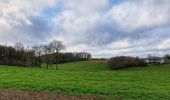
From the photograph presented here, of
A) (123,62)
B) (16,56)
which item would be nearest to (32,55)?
(16,56)

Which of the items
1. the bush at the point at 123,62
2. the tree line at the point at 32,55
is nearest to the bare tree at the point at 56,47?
the tree line at the point at 32,55

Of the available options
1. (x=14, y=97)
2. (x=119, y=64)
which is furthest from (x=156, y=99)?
(x=119, y=64)

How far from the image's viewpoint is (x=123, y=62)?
80.8 metres

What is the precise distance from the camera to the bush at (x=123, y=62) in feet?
264

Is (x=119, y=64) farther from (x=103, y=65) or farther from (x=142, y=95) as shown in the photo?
(x=142, y=95)

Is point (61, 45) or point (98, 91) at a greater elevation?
point (61, 45)

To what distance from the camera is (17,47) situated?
102188 mm

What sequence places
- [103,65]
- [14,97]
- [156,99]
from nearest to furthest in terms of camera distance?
[14,97], [156,99], [103,65]

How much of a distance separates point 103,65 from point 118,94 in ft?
217

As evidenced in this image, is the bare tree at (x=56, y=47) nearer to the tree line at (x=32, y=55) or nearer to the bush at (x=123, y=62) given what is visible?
the tree line at (x=32, y=55)

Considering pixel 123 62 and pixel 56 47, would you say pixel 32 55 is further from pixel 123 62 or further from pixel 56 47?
pixel 123 62

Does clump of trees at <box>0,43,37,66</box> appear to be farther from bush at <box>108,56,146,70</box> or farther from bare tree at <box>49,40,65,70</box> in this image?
bush at <box>108,56,146,70</box>

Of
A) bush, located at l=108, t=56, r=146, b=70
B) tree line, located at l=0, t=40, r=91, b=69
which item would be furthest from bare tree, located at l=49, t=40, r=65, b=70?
bush, located at l=108, t=56, r=146, b=70

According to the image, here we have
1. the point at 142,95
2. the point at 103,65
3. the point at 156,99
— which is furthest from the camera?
the point at 103,65
